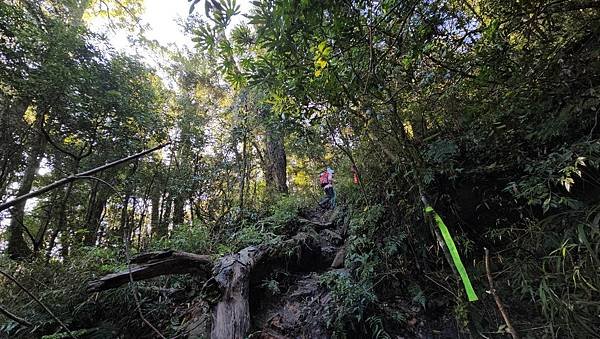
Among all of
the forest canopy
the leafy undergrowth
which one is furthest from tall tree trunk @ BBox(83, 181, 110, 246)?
the leafy undergrowth

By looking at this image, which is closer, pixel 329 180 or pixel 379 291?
pixel 379 291

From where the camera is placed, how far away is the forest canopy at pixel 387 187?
6.81 ft

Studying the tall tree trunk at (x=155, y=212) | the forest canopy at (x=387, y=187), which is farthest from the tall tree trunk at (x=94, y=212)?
the tall tree trunk at (x=155, y=212)

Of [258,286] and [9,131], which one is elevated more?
[9,131]

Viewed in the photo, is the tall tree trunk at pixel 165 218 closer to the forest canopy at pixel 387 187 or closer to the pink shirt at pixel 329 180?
the forest canopy at pixel 387 187

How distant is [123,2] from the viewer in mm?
11062

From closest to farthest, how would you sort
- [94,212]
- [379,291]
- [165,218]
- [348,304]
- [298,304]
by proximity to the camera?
1. [348,304]
2. [379,291]
3. [298,304]
4. [94,212]
5. [165,218]

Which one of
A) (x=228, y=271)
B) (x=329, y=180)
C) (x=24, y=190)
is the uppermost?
(x=24, y=190)

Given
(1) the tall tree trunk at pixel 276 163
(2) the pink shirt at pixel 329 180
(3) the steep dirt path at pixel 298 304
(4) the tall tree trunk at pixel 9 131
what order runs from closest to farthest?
(3) the steep dirt path at pixel 298 304 → (4) the tall tree trunk at pixel 9 131 → (2) the pink shirt at pixel 329 180 → (1) the tall tree trunk at pixel 276 163

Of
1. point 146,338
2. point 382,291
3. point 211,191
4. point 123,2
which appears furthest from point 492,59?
point 123,2

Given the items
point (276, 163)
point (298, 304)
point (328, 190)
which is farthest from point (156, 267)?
point (276, 163)

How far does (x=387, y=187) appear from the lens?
3361mm

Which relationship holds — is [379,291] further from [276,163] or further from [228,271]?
[276,163]

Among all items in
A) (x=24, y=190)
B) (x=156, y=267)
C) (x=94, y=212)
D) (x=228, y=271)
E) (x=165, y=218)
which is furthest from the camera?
(x=165, y=218)
